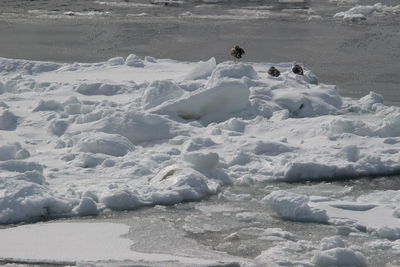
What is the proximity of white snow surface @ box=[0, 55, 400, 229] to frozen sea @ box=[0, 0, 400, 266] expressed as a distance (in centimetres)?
2

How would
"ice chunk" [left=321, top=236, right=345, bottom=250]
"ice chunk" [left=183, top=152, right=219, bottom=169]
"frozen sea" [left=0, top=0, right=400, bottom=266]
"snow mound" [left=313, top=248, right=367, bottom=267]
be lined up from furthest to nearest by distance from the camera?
"ice chunk" [left=183, top=152, right=219, bottom=169]
"frozen sea" [left=0, top=0, right=400, bottom=266]
"ice chunk" [left=321, top=236, right=345, bottom=250]
"snow mound" [left=313, top=248, right=367, bottom=267]

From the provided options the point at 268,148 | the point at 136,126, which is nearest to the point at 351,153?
the point at 268,148

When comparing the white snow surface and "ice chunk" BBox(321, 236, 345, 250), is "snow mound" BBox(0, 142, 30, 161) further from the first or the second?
"ice chunk" BBox(321, 236, 345, 250)

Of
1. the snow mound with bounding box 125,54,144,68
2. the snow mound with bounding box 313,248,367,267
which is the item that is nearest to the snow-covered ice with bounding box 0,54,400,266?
the snow mound with bounding box 313,248,367,267

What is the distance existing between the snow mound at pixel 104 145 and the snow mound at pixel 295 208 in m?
2.70

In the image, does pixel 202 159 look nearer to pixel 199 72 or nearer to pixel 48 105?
pixel 48 105

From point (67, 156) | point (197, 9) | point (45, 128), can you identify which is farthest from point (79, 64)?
point (197, 9)

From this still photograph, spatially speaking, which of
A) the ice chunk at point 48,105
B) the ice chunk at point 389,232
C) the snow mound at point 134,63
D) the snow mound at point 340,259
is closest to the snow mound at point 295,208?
the ice chunk at point 389,232

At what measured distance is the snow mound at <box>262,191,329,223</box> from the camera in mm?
8555

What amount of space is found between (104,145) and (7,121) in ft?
7.10

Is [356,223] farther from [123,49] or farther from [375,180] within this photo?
[123,49]

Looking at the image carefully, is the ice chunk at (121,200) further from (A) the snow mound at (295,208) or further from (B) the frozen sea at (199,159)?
(A) the snow mound at (295,208)

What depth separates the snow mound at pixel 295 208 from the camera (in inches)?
337

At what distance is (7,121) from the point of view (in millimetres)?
12242
